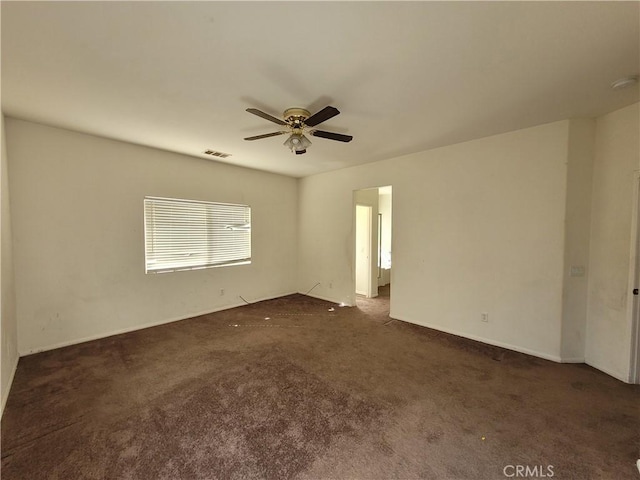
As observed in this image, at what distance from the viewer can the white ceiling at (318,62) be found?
1432 millimetres

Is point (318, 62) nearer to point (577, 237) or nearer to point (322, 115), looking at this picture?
point (322, 115)

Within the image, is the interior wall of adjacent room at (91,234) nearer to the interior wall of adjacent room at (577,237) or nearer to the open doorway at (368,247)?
the open doorway at (368,247)

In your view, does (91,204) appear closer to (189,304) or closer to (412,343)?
(189,304)

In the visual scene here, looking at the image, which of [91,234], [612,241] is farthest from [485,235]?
[91,234]

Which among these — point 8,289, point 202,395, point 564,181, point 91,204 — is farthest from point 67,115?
point 564,181

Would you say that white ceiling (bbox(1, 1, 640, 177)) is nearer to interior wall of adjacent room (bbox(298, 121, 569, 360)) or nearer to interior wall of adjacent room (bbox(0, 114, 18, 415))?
interior wall of adjacent room (bbox(298, 121, 569, 360))

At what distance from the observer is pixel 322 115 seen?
219cm

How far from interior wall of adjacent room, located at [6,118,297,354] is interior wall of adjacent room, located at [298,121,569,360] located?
124 inches

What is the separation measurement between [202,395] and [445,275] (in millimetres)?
3281

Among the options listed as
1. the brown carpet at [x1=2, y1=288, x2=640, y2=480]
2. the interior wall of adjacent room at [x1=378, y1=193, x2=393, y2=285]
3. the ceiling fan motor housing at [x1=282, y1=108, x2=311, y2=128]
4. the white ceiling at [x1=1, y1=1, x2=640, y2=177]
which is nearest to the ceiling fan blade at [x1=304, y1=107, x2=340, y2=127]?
the ceiling fan motor housing at [x1=282, y1=108, x2=311, y2=128]

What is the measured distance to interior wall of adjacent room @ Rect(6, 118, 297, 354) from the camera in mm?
2949

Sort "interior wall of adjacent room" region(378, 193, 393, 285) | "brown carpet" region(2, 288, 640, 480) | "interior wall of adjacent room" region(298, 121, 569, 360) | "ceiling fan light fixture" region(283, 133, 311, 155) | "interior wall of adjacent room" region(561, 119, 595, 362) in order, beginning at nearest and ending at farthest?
"brown carpet" region(2, 288, 640, 480), "ceiling fan light fixture" region(283, 133, 311, 155), "interior wall of adjacent room" region(561, 119, 595, 362), "interior wall of adjacent room" region(298, 121, 569, 360), "interior wall of adjacent room" region(378, 193, 393, 285)

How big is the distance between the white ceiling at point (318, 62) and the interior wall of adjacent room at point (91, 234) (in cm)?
46

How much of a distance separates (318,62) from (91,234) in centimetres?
349
